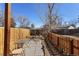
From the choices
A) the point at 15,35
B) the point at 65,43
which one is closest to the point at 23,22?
the point at 15,35

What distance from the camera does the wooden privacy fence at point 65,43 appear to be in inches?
45.6

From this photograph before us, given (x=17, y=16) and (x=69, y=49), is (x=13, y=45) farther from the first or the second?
(x=69, y=49)

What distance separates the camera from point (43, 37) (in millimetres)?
1214

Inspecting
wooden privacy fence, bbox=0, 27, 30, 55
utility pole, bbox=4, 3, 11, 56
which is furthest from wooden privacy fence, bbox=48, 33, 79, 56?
utility pole, bbox=4, 3, 11, 56

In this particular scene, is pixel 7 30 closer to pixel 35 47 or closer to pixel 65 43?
pixel 35 47

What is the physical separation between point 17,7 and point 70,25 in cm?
41

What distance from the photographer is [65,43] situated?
3.89ft

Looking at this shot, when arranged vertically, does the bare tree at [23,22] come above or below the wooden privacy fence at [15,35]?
above

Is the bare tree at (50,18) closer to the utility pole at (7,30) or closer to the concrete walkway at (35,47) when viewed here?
Answer: the concrete walkway at (35,47)

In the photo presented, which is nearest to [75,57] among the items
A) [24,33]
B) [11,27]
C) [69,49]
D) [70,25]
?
[69,49]

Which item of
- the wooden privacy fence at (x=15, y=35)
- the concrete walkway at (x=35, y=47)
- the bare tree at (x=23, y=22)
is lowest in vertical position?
the concrete walkway at (x=35, y=47)

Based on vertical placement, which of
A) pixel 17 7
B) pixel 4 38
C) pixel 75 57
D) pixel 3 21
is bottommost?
pixel 75 57

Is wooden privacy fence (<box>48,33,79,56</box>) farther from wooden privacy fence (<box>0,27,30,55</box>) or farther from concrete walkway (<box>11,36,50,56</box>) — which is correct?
wooden privacy fence (<box>0,27,30,55</box>)

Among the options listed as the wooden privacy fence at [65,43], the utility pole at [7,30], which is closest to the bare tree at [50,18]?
the wooden privacy fence at [65,43]
